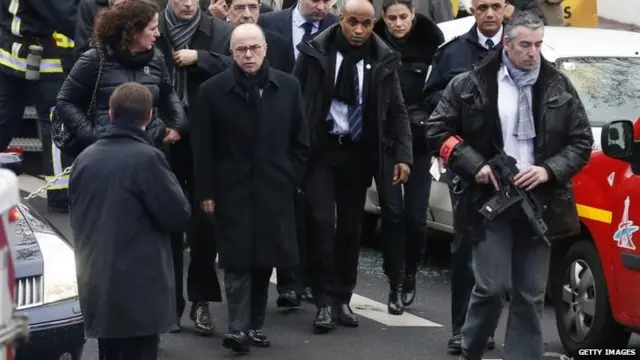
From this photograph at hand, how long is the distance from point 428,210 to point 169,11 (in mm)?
2579

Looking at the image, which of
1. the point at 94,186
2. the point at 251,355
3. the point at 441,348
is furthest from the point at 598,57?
the point at 94,186

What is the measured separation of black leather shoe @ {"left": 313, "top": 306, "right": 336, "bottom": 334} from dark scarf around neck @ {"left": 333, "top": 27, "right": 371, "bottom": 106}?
1223 millimetres

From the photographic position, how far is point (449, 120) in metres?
8.62

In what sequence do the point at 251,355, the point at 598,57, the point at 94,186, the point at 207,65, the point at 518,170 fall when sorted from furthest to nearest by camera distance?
1. the point at 598,57
2. the point at 207,65
3. the point at 251,355
4. the point at 518,170
5. the point at 94,186

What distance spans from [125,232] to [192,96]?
294cm

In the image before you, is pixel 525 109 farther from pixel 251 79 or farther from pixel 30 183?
pixel 30 183

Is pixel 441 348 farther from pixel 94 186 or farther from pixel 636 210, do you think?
pixel 94 186

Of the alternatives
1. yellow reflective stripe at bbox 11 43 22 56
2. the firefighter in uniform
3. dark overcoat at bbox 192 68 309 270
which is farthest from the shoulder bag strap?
yellow reflective stripe at bbox 11 43 22 56

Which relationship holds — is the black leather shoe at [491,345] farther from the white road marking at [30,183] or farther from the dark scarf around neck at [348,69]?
the white road marking at [30,183]

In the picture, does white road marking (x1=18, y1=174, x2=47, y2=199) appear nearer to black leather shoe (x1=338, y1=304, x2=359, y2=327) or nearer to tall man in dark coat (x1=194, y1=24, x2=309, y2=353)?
black leather shoe (x1=338, y1=304, x2=359, y2=327)

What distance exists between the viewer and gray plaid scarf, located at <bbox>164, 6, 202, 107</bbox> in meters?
10.5

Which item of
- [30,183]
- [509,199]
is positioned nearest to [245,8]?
[509,199]

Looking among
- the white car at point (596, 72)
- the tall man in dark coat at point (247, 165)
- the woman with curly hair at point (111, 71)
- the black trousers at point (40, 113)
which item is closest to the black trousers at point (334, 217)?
the tall man in dark coat at point (247, 165)

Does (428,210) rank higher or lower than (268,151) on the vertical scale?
lower
